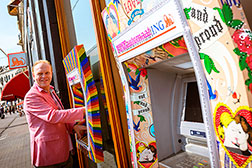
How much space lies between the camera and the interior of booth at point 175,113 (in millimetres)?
1191

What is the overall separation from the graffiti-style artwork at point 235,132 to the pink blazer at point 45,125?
136 centimetres

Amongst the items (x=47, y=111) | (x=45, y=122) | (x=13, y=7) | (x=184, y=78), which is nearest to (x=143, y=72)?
(x=184, y=78)

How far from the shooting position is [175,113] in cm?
131

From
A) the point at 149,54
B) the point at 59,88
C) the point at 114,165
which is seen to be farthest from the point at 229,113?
the point at 59,88

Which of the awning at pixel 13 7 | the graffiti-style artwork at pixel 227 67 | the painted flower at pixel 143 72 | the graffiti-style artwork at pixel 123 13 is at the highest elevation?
the awning at pixel 13 7

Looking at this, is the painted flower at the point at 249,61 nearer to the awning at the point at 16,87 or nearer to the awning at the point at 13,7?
the awning at the point at 13,7

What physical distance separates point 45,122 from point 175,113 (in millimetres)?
1264

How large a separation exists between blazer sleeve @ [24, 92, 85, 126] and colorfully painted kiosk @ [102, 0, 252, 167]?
0.69m

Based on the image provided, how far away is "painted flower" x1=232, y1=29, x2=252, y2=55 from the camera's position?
0.59m

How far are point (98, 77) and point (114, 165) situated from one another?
99 centimetres

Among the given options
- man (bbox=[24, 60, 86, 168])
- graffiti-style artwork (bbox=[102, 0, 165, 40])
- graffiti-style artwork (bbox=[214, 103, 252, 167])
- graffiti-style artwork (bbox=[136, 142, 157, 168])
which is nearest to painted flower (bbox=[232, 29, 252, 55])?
graffiti-style artwork (bbox=[214, 103, 252, 167])

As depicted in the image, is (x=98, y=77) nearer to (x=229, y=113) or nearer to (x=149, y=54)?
(x=149, y=54)

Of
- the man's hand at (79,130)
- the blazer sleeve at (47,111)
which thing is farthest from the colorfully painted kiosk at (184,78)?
the man's hand at (79,130)

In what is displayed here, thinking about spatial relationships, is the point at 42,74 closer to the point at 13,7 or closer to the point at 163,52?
the point at 163,52
